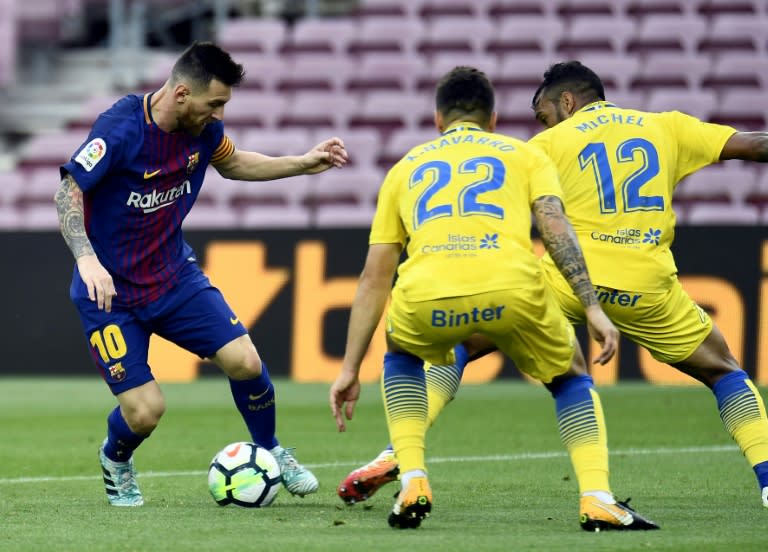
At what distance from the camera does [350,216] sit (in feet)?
53.9

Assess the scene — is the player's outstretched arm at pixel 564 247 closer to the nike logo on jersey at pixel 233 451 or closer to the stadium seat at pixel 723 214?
the nike logo on jersey at pixel 233 451

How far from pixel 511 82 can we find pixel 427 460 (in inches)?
405

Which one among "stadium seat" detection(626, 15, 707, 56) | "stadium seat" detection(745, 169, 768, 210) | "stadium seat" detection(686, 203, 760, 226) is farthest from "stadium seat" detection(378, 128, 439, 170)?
"stadium seat" detection(745, 169, 768, 210)

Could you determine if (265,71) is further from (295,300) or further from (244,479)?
(244,479)

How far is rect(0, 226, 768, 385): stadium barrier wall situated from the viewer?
1326cm

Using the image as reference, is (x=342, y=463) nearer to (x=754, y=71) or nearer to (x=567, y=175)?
(x=567, y=175)

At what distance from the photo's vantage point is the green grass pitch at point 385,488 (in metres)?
5.36

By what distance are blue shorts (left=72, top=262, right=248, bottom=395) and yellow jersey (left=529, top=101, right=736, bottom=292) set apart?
65.2 inches

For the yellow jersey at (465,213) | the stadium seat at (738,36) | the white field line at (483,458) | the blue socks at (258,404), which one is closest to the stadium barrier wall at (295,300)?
the white field line at (483,458)

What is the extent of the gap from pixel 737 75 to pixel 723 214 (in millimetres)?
2700

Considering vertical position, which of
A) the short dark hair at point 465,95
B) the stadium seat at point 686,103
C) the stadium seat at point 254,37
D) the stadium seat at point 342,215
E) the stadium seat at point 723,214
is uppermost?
the short dark hair at point 465,95

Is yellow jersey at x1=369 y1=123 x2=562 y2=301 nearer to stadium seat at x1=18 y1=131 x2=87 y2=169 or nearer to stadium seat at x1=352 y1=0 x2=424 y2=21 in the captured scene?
stadium seat at x1=18 y1=131 x2=87 y2=169

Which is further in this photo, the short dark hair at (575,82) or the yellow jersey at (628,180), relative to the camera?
the short dark hair at (575,82)

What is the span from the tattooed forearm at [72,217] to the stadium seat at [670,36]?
1276cm
